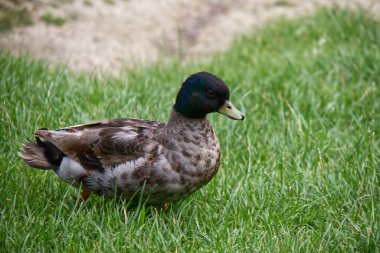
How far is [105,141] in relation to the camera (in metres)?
4.53

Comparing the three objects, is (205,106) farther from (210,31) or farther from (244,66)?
(210,31)

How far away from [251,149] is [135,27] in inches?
129

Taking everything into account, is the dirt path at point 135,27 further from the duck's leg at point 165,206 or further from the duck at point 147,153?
the duck's leg at point 165,206

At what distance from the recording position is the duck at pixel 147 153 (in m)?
4.36

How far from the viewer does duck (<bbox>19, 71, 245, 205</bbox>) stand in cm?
436

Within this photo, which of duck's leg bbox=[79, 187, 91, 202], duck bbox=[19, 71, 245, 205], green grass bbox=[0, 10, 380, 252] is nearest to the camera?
green grass bbox=[0, 10, 380, 252]

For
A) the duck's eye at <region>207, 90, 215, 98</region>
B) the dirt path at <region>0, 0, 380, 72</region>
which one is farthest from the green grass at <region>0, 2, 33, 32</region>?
the duck's eye at <region>207, 90, 215, 98</region>

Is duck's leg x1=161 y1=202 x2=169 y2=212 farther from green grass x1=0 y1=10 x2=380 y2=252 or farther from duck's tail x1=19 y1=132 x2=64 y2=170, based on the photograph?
duck's tail x1=19 y1=132 x2=64 y2=170

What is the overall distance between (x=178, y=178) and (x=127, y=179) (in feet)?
1.04

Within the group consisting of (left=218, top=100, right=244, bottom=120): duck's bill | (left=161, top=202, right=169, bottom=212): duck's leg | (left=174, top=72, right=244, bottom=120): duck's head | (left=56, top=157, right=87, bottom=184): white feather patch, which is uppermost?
(left=174, top=72, right=244, bottom=120): duck's head

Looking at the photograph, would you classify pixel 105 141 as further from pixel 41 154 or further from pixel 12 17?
pixel 12 17

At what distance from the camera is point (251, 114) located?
5996mm

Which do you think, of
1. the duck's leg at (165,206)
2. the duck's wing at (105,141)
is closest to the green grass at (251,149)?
the duck's leg at (165,206)

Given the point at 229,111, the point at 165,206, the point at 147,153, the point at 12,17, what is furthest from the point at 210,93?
the point at 12,17
